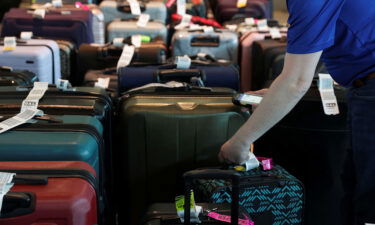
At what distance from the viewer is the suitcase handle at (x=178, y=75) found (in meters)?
2.26

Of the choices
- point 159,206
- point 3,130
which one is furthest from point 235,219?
point 3,130

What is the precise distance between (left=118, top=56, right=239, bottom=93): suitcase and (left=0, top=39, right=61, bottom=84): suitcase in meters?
0.62

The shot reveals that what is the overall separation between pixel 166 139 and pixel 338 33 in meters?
0.62

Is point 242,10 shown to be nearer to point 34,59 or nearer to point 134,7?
point 134,7

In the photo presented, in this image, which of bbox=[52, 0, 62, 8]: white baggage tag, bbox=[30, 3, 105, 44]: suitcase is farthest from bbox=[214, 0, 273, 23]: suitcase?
bbox=[52, 0, 62, 8]: white baggage tag

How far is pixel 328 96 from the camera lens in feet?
7.09

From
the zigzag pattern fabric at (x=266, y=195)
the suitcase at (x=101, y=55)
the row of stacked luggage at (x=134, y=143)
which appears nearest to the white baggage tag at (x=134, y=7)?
the suitcase at (x=101, y=55)

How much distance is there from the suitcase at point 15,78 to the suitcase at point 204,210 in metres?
0.94

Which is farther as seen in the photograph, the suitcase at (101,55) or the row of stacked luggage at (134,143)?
the suitcase at (101,55)

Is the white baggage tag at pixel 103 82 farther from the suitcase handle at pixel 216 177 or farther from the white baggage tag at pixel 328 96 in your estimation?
the suitcase handle at pixel 216 177

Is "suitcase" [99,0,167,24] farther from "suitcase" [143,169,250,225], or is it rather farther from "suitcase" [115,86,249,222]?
"suitcase" [143,169,250,225]

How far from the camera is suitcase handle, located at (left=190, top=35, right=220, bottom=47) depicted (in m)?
3.42

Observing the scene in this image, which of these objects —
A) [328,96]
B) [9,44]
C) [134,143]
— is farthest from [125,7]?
[134,143]

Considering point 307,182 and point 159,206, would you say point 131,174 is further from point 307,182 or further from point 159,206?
point 307,182
